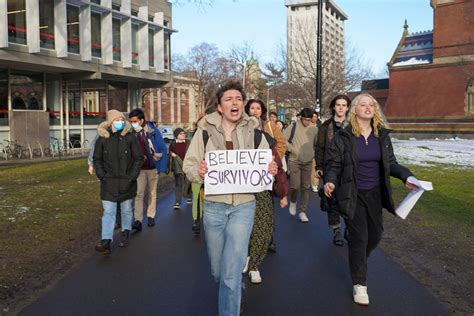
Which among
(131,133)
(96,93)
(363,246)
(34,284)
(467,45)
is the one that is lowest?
(34,284)

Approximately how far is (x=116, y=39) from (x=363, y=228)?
2843 cm

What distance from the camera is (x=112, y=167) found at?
20.6 feet

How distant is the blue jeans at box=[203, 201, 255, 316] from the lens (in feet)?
11.2

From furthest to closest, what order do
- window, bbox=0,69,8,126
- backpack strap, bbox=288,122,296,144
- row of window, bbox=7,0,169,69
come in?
window, bbox=0,69,8,126, row of window, bbox=7,0,169,69, backpack strap, bbox=288,122,296,144

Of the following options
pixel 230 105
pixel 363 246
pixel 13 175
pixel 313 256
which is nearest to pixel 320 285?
pixel 363 246

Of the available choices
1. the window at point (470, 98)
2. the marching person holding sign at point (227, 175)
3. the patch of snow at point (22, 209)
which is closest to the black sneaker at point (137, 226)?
the patch of snow at point (22, 209)

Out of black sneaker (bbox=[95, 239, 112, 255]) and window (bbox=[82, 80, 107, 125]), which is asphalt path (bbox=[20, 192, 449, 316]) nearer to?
black sneaker (bbox=[95, 239, 112, 255])

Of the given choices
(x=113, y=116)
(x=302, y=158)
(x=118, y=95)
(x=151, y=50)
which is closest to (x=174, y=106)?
(x=151, y=50)

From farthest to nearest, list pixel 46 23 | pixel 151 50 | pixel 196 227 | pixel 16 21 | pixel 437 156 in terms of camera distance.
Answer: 1. pixel 151 50
2. pixel 46 23
3. pixel 16 21
4. pixel 437 156
5. pixel 196 227

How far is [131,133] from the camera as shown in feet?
21.5

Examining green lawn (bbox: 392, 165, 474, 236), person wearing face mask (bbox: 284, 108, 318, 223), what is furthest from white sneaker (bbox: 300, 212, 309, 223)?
green lawn (bbox: 392, 165, 474, 236)

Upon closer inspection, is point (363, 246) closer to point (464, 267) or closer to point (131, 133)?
point (464, 267)

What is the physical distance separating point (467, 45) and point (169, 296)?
Result: 1844 inches

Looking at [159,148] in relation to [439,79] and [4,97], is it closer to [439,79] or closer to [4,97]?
[4,97]
